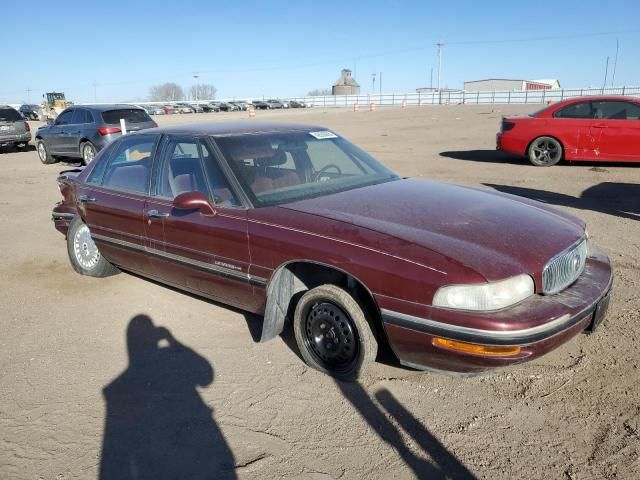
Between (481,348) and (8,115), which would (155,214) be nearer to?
(481,348)

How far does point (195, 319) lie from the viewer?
14.2 feet

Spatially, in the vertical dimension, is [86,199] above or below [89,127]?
below

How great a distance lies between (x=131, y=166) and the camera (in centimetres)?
467

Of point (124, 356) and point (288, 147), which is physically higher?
point (288, 147)

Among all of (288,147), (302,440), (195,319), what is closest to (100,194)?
(195,319)

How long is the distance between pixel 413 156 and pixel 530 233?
1090 cm

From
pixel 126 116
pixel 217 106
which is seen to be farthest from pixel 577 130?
pixel 217 106

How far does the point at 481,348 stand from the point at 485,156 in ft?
38.5

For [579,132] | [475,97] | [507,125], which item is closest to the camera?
[579,132]

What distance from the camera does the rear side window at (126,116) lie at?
13.6m

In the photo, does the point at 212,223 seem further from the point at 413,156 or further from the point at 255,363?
the point at 413,156

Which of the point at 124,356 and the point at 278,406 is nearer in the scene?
the point at 278,406

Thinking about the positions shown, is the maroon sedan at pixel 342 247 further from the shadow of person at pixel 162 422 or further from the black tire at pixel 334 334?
the shadow of person at pixel 162 422

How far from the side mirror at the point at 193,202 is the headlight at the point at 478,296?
5.76 feet
